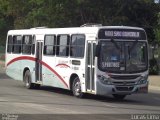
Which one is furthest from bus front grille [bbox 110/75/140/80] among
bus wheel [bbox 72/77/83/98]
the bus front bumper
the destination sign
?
bus wheel [bbox 72/77/83/98]

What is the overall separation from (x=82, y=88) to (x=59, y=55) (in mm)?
2699

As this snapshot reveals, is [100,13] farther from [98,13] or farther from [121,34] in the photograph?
[121,34]

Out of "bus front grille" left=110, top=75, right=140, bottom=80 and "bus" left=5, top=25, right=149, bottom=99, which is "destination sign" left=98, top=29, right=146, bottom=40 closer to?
"bus" left=5, top=25, right=149, bottom=99

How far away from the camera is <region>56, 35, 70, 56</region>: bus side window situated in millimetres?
21312

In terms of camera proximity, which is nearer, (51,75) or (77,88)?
(77,88)

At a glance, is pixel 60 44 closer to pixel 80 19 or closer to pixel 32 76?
pixel 32 76

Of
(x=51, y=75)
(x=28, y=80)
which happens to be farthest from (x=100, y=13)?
(x=51, y=75)

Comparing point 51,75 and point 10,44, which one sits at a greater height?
point 10,44

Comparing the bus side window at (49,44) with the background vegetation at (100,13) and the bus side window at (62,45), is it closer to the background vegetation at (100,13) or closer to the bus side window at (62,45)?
the bus side window at (62,45)

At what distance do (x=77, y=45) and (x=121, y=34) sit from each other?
2020 millimetres

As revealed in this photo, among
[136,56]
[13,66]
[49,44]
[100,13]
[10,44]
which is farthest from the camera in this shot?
[100,13]

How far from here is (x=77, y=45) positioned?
20500mm

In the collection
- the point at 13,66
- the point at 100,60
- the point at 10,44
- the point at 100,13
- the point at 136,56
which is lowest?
the point at 13,66

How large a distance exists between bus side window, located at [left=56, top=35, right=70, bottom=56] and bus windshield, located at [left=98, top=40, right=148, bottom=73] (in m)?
2.56
